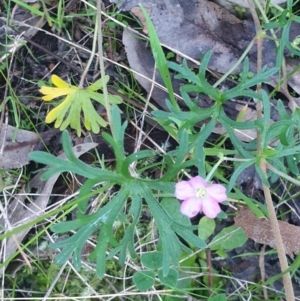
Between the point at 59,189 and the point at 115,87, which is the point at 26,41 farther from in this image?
the point at 59,189

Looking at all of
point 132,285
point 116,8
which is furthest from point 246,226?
point 116,8

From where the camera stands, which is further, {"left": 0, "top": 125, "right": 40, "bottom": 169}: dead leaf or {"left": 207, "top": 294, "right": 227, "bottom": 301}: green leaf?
{"left": 0, "top": 125, "right": 40, "bottom": 169}: dead leaf

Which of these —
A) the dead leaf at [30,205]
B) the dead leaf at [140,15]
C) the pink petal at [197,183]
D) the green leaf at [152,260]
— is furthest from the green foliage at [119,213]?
the dead leaf at [140,15]

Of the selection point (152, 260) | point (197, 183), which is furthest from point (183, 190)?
point (152, 260)

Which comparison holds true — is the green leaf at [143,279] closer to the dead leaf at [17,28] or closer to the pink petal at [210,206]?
the pink petal at [210,206]

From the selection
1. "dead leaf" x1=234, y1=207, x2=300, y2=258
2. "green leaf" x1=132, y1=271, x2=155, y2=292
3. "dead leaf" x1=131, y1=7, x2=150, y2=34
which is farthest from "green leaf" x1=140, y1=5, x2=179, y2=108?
"green leaf" x1=132, y1=271, x2=155, y2=292

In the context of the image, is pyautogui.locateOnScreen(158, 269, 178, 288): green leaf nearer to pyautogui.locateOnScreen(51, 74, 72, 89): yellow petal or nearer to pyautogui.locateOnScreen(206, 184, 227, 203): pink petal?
pyautogui.locateOnScreen(206, 184, 227, 203): pink petal
